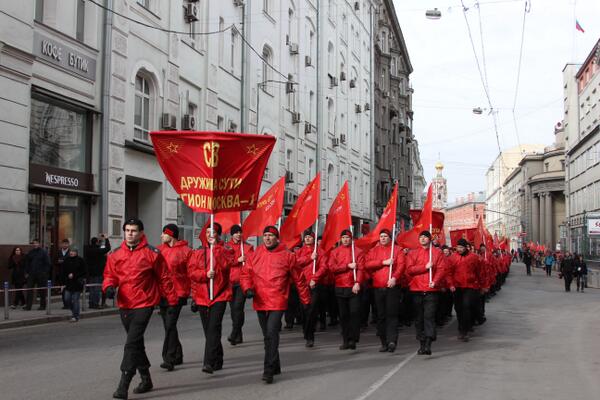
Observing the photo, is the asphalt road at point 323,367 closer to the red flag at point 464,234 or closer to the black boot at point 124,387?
the black boot at point 124,387

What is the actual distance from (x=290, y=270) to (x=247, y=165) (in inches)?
60.8

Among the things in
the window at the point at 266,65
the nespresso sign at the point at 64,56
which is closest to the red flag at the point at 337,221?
the nespresso sign at the point at 64,56

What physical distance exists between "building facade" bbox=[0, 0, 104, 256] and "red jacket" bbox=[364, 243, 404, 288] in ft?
32.2

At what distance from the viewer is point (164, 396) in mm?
7582

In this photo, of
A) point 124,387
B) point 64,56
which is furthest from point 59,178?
point 124,387

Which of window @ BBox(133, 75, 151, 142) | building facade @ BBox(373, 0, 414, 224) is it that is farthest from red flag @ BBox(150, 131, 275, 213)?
building facade @ BBox(373, 0, 414, 224)

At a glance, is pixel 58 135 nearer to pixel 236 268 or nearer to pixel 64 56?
pixel 64 56

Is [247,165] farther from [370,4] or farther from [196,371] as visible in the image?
[370,4]

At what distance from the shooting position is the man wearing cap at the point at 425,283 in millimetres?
10859

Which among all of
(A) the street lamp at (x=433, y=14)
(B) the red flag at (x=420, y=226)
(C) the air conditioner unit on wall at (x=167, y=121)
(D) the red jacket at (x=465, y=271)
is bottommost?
(D) the red jacket at (x=465, y=271)

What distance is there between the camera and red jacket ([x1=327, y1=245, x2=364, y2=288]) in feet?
37.5

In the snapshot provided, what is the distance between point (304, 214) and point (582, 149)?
58.4 m

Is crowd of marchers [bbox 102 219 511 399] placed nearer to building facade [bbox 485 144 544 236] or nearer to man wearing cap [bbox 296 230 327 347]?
man wearing cap [bbox 296 230 327 347]

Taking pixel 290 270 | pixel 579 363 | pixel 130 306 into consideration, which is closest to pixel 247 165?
pixel 290 270
